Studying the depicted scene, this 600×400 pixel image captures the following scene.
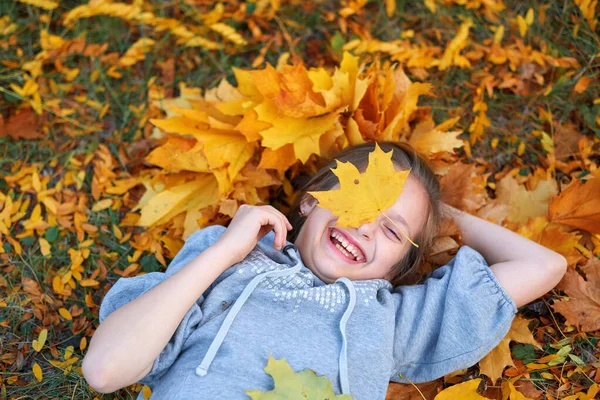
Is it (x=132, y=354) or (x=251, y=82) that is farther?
(x=251, y=82)

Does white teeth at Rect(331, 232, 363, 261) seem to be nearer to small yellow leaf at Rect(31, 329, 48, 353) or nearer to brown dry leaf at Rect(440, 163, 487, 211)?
brown dry leaf at Rect(440, 163, 487, 211)

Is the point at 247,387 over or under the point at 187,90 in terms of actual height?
under

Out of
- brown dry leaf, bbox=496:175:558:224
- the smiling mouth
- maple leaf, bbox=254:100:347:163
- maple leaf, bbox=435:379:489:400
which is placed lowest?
maple leaf, bbox=435:379:489:400

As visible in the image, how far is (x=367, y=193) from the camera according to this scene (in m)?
1.82

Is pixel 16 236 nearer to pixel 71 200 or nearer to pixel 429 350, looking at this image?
pixel 71 200

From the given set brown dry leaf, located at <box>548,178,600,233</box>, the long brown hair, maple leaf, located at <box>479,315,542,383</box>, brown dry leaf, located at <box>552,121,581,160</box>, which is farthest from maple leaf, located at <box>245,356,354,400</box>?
brown dry leaf, located at <box>552,121,581,160</box>

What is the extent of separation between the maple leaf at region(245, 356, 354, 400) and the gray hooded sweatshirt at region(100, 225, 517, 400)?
64 millimetres

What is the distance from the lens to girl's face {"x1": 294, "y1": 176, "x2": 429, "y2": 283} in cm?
201

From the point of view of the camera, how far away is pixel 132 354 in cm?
163

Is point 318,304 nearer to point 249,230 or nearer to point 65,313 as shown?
point 249,230

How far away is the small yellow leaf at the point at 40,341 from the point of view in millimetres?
2229

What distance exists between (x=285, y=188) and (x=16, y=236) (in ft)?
4.10

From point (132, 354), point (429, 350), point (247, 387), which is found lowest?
point (429, 350)

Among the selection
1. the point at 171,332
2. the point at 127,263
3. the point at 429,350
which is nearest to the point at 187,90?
the point at 127,263
